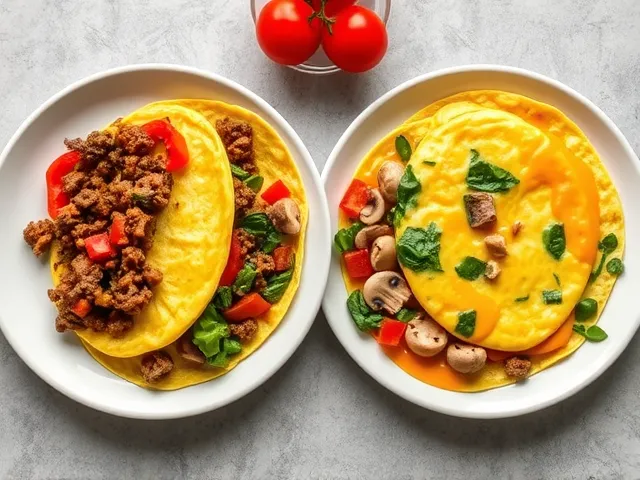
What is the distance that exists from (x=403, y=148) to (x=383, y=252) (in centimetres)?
72

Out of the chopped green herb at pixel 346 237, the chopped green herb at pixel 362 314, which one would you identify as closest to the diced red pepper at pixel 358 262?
the chopped green herb at pixel 346 237

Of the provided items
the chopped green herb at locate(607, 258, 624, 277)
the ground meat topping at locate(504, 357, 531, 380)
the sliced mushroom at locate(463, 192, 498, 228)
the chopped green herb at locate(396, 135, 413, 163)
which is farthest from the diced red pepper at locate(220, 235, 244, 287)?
the chopped green herb at locate(607, 258, 624, 277)

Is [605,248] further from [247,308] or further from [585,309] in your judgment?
[247,308]

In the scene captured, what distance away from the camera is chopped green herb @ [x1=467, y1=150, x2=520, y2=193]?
13.9 ft

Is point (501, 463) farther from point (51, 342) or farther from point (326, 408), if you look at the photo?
point (51, 342)

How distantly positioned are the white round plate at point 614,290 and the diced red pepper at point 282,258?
313 millimetres

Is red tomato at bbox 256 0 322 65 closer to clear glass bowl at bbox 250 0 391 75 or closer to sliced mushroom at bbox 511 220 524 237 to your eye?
clear glass bowl at bbox 250 0 391 75

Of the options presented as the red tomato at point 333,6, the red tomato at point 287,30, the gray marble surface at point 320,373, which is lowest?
the gray marble surface at point 320,373

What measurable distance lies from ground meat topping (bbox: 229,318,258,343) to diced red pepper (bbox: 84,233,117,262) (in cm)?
88

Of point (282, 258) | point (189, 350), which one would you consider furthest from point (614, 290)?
point (189, 350)

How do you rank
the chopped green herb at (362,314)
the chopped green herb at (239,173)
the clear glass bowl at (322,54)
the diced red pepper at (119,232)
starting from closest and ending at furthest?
the diced red pepper at (119,232) < the chopped green herb at (239,173) < the chopped green herb at (362,314) < the clear glass bowl at (322,54)

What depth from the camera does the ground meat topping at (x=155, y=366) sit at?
4.29 meters

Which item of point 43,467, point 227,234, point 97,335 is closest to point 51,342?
point 97,335

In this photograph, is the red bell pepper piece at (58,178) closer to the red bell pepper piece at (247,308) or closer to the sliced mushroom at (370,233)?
the red bell pepper piece at (247,308)
